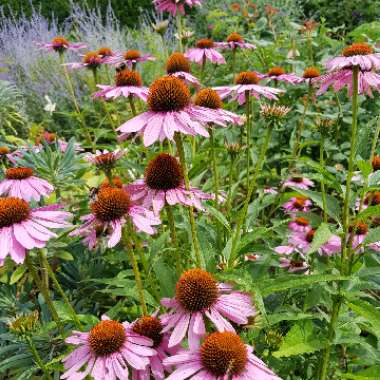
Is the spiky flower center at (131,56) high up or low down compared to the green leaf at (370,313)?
up

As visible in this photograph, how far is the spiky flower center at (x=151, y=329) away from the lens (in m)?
0.86

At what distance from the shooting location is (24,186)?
1.34 meters

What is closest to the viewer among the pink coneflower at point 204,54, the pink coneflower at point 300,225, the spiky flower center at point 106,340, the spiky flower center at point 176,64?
the spiky flower center at point 106,340

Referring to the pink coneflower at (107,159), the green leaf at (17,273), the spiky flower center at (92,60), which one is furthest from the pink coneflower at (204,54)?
the green leaf at (17,273)

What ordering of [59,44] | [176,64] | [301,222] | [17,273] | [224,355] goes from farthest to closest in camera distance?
[59,44] < [301,222] < [176,64] < [17,273] < [224,355]

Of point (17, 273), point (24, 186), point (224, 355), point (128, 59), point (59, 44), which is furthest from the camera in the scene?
point (59, 44)

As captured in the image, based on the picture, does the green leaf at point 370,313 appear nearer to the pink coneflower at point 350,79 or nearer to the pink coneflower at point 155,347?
the pink coneflower at point 155,347

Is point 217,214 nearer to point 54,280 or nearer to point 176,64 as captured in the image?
point 54,280

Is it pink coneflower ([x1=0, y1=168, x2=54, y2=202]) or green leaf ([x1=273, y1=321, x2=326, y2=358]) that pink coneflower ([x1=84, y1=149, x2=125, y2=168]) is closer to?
pink coneflower ([x1=0, y1=168, x2=54, y2=202])

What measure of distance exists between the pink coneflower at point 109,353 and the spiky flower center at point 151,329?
0.01 metres

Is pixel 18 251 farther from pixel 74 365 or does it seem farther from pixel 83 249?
pixel 83 249

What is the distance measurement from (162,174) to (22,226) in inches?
11.4

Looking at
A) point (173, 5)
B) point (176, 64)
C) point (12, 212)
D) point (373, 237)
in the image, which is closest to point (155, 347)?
point (12, 212)

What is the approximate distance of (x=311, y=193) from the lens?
1.13m
